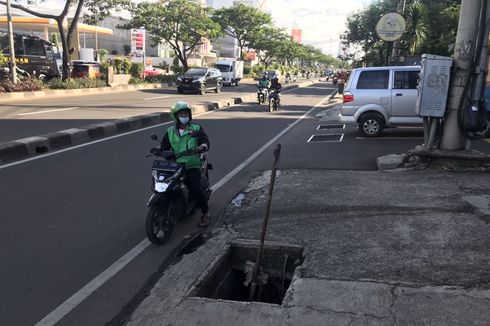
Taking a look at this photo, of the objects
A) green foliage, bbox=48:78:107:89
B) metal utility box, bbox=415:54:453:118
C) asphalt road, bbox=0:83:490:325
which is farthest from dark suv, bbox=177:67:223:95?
metal utility box, bbox=415:54:453:118

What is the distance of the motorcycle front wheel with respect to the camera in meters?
4.76

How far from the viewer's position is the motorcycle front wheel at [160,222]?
4.76 meters

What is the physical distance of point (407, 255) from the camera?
432 centimetres

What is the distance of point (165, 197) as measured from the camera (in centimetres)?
493

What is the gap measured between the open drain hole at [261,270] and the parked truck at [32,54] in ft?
78.9

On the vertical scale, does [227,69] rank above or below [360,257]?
above

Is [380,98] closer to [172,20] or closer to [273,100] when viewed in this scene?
[273,100]

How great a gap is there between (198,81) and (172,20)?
1216 centimetres

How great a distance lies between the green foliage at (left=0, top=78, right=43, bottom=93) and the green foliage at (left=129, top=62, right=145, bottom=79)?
12665 mm

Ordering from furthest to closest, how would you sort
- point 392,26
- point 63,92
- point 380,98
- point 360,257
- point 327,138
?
point 63,92, point 392,26, point 327,138, point 380,98, point 360,257

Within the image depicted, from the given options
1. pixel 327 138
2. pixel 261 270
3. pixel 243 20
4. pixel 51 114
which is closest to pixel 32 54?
pixel 51 114

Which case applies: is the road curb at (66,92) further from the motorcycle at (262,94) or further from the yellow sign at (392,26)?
the yellow sign at (392,26)

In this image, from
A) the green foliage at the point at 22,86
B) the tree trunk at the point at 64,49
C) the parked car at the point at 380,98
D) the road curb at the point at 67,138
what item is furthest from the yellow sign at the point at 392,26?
the tree trunk at the point at 64,49

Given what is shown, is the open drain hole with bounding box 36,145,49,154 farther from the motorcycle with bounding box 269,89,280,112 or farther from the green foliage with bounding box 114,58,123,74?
the green foliage with bounding box 114,58,123,74
